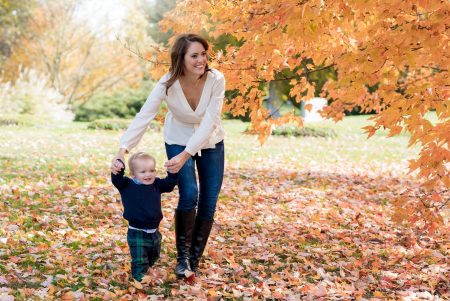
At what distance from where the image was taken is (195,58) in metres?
3.96

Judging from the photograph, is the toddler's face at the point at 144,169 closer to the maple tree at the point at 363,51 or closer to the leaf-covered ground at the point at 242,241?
the leaf-covered ground at the point at 242,241

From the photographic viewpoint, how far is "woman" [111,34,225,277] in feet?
13.0

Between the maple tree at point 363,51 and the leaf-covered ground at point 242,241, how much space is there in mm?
952

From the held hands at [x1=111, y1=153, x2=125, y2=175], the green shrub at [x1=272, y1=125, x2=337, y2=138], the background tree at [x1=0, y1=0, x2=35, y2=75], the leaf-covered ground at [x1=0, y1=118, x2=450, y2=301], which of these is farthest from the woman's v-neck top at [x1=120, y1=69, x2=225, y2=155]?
the background tree at [x1=0, y1=0, x2=35, y2=75]

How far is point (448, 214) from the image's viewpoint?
7.34 m

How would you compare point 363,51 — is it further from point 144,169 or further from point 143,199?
point 143,199

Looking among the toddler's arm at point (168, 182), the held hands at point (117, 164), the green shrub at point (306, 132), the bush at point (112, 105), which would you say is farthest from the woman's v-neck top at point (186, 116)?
the bush at point (112, 105)

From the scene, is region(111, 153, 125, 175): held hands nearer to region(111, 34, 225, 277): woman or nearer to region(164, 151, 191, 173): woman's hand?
region(111, 34, 225, 277): woman

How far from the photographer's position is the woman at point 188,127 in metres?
3.96

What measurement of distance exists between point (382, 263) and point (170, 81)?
2.49 metres

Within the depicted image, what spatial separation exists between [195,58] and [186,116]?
15.9 inches

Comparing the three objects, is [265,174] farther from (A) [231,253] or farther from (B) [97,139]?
(B) [97,139]

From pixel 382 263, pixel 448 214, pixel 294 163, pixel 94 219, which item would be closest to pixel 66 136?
pixel 294 163

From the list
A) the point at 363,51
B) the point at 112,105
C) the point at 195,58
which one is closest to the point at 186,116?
the point at 195,58
